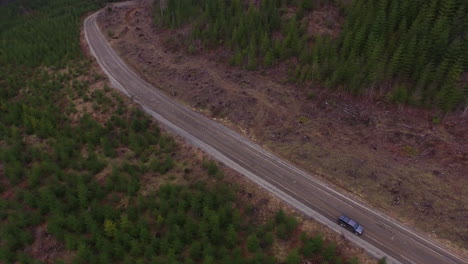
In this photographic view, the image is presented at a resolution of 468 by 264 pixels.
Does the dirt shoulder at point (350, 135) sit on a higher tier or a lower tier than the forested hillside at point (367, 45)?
lower

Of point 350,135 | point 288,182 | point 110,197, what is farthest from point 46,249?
point 350,135

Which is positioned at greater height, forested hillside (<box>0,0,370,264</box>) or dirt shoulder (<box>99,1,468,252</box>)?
dirt shoulder (<box>99,1,468,252</box>)

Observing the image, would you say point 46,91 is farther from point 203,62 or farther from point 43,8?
point 43,8

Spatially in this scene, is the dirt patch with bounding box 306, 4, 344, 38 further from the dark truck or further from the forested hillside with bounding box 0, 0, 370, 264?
the dark truck

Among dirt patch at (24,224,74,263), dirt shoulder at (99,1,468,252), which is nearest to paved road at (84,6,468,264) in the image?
dirt shoulder at (99,1,468,252)

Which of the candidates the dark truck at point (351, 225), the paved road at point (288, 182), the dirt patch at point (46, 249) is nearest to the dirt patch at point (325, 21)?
the paved road at point (288, 182)

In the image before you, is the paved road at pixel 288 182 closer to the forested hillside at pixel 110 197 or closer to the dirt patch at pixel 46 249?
the forested hillside at pixel 110 197

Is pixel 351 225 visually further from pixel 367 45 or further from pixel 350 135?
pixel 367 45
